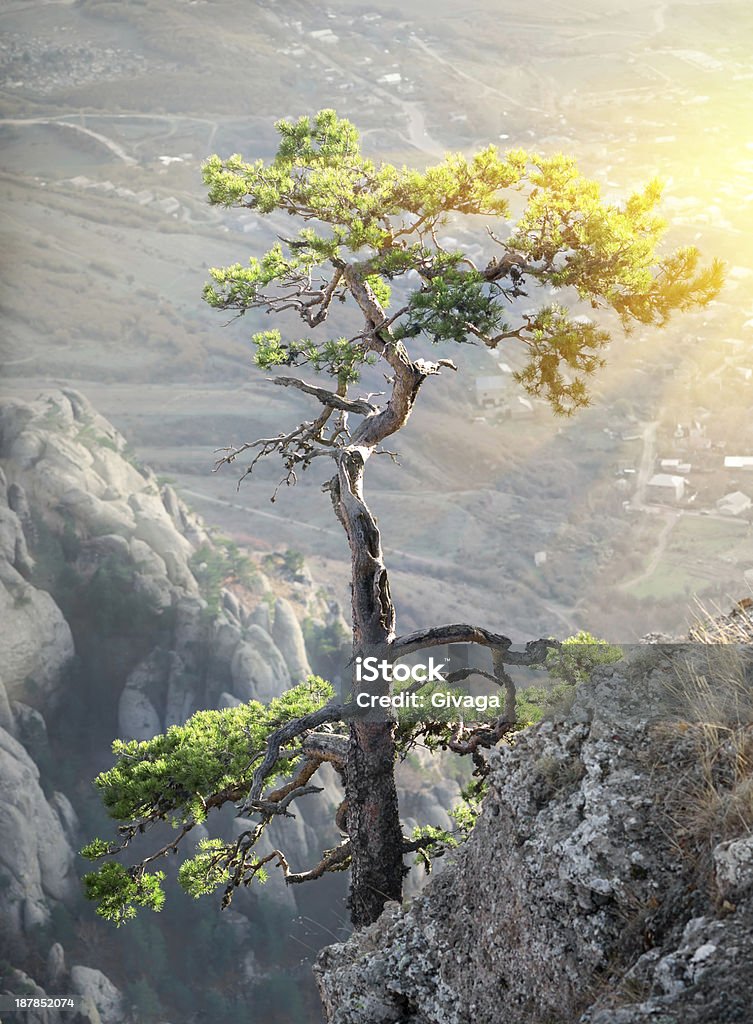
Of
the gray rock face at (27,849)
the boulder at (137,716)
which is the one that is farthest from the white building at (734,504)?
the gray rock face at (27,849)

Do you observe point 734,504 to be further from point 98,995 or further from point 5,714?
point 98,995

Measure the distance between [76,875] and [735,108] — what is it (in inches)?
3114

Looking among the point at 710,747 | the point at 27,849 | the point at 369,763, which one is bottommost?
the point at 27,849

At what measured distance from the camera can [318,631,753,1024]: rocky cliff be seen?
15.5 ft

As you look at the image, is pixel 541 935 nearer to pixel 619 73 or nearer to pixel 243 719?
pixel 243 719

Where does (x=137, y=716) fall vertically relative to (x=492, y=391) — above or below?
below

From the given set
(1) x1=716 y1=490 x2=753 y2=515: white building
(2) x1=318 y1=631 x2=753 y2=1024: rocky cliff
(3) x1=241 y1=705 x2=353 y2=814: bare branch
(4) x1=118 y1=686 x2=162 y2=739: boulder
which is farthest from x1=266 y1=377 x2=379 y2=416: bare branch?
(1) x1=716 y1=490 x2=753 y2=515: white building

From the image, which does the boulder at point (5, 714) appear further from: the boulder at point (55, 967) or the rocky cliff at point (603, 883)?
the rocky cliff at point (603, 883)

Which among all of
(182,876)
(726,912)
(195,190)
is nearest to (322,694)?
(182,876)

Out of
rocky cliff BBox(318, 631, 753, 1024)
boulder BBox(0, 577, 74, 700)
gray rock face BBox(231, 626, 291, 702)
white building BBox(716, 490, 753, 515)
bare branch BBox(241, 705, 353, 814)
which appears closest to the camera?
rocky cliff BBox(318, 631, 753, 1024)

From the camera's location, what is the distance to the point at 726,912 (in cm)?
472

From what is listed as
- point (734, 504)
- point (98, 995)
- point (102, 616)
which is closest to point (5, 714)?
point (102, 616)

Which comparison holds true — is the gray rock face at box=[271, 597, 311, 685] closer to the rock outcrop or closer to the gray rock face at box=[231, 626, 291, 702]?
the rock outcrop

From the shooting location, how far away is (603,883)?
5.26 meters
